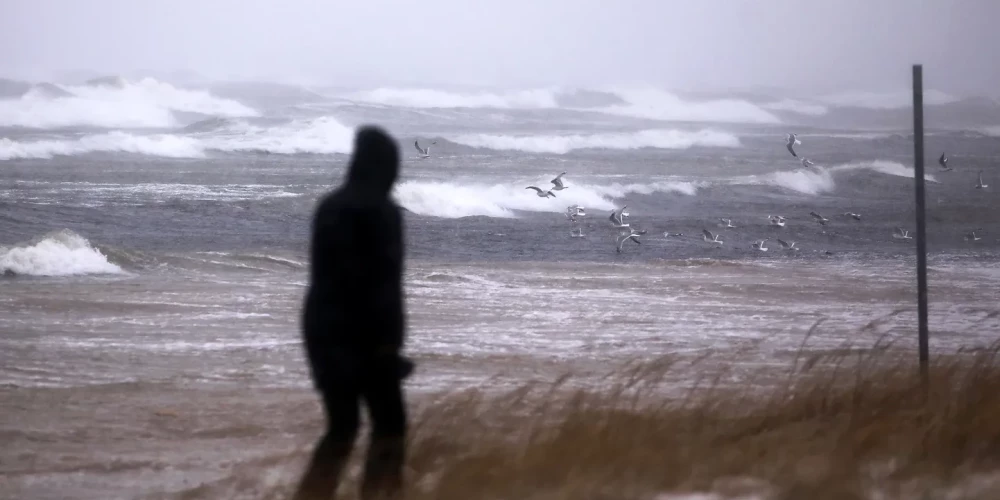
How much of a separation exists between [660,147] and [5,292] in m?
23.2

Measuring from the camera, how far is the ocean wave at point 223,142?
30.6 metres

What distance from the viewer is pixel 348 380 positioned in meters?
3.52

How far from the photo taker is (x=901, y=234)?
56.9 ft

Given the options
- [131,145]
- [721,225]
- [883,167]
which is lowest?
[721,225]

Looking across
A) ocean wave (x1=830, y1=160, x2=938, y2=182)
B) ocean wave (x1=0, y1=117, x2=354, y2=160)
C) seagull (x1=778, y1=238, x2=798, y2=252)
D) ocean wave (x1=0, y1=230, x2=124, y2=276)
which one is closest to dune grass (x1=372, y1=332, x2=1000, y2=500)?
ocean wave (x1=0, y1=230, x2=124, y2=276)

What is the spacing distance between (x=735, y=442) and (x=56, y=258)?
31.7ft

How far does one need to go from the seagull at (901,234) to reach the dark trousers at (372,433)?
14.7 m

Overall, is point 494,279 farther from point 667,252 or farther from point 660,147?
point 660,147

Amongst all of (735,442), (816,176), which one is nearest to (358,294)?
(735,442)

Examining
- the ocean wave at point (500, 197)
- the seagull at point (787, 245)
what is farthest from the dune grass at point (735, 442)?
the ocean wave at point (500, 197)

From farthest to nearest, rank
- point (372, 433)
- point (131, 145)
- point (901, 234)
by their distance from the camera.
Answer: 1. point (131, 145)
2. point (901, 234)
3. point (372, 433)

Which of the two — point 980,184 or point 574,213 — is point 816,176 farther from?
point 574,213

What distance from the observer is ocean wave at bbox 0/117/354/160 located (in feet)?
100

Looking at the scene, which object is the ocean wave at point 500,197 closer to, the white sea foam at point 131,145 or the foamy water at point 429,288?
the foamy water at point 429,288
